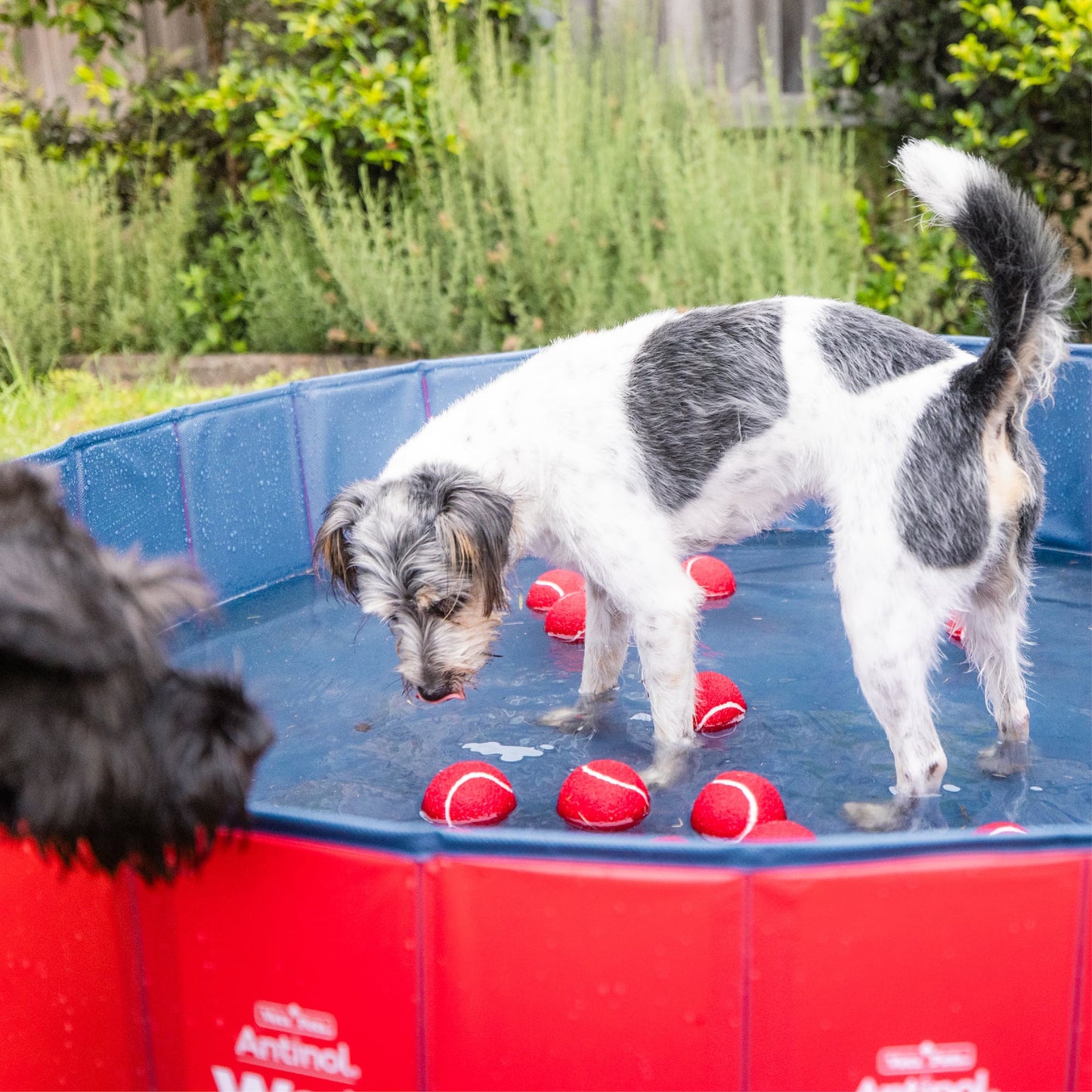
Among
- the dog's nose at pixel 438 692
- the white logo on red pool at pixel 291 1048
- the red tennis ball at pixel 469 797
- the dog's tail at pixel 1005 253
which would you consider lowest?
the red tennis ball at pixel 469 797

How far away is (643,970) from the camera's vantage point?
1.82m

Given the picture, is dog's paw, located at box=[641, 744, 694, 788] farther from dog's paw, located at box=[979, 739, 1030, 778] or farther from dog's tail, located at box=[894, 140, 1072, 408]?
dog's tail, located at box=[894, 140, 1072, 408]

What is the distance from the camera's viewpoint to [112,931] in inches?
81.6

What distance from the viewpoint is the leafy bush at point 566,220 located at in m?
6.64

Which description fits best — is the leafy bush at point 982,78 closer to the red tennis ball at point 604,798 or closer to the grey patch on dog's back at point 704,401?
the grey patch on dog's back at point 704,401

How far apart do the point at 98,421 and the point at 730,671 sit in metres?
3.19

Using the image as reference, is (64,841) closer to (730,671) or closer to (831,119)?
(730,671)

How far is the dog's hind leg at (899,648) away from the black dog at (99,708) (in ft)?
5.78

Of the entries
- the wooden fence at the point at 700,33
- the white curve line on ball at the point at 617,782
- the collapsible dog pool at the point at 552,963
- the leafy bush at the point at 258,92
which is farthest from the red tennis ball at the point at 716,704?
the wooden fence at the point at 700,33

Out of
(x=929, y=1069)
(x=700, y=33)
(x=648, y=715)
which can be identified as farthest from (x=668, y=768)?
(x=700, y=33)

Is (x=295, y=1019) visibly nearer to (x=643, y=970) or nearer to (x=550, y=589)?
(x=643, y=970)

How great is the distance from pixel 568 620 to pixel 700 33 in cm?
482

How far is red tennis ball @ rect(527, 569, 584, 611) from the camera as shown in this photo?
511cm

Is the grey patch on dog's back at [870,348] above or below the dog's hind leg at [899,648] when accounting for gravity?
above
